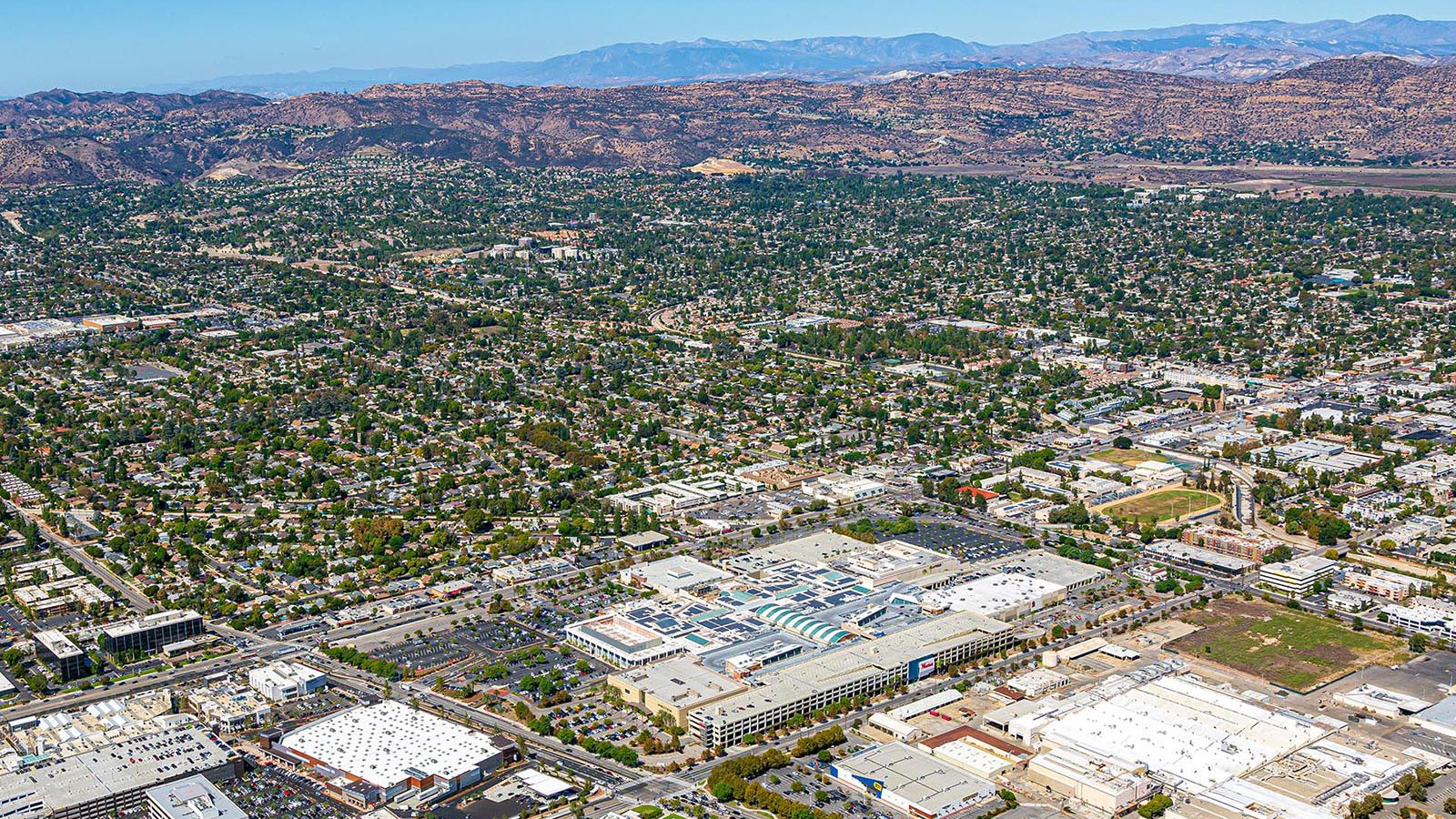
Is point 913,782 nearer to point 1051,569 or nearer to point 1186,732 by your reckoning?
point 1186,732

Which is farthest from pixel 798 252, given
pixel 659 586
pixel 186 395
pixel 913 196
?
pixel 659 586

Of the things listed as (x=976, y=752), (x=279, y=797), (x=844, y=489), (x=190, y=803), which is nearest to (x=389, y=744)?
(x=279, y=797)

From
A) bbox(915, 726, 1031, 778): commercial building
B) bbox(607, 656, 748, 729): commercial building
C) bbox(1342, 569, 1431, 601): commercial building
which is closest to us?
bbox(915, 726, 1031, 778): commercial building

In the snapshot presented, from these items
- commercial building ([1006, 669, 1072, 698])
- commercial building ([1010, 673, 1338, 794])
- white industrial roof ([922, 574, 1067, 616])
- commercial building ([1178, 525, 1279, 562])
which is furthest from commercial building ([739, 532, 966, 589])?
commercial building ([1010, 673, 1338, 794])

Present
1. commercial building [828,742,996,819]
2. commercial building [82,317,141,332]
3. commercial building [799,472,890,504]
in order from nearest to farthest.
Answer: commercial building [828,742,996,819] → commercial building [799,472,890,504] → commercial building [82,317,141,332]

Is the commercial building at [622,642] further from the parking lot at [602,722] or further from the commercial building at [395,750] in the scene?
the commercial building at [395,750]

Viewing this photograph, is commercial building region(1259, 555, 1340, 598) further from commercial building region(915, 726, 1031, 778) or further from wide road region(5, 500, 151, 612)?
wide road region(5, 500, 151, 612)
